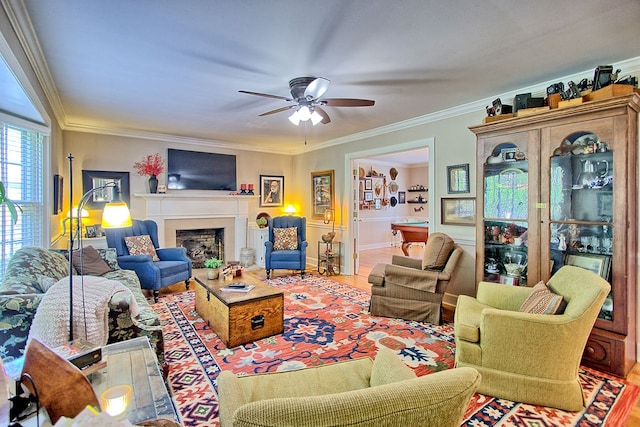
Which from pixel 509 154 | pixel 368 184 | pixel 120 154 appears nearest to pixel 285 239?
pixel 120 154

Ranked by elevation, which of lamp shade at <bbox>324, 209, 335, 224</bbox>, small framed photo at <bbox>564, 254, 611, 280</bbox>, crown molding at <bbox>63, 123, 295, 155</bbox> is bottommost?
small framed photo at <bbox>564, 254, 611, 280</bbox>

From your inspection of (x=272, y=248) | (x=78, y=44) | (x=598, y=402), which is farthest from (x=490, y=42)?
(x=272, y=248)

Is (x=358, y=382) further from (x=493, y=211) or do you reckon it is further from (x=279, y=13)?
(x=493, y=211)

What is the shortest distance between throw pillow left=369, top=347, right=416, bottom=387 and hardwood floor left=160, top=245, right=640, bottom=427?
1.68 metres

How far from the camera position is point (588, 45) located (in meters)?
2.31

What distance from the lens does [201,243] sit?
6.12 meters

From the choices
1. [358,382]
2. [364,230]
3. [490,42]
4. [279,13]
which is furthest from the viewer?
[364,230]

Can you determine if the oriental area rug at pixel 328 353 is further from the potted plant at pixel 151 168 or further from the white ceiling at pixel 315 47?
the white ceiling at pixel 315 47

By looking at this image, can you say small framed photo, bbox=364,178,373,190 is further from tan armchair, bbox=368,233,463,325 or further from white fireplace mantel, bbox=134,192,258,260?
tan armchair, bbox=368,233,463,325

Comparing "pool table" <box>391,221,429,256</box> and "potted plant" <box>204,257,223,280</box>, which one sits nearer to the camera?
"potted plant" <box>204,257,223,280</box>

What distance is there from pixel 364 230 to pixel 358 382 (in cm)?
721

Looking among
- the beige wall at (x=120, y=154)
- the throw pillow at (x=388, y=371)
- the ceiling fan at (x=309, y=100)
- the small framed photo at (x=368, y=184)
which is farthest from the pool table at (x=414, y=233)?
the throw pillow at (x=388, y=371)

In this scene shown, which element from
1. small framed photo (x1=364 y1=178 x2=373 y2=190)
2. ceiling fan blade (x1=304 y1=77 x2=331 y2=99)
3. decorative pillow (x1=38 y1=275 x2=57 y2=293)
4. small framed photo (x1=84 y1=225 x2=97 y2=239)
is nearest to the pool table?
small framed photo (x1=364 y1=178 x2=373 y2=190)

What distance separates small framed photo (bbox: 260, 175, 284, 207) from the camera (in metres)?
6.61
